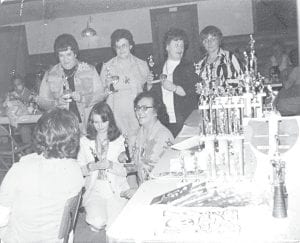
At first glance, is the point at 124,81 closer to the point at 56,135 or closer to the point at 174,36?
the point at 174,36

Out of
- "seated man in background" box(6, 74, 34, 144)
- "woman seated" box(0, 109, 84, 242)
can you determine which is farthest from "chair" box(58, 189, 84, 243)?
"seated man in background" box(6, 74, 34, 144)

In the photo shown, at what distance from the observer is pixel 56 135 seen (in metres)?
2.02

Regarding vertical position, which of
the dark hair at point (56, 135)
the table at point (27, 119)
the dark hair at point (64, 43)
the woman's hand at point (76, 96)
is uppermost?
the dark hair at point (64, 43)

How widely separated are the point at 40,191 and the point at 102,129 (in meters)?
1.17

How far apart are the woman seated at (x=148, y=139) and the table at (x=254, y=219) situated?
0.80 meters

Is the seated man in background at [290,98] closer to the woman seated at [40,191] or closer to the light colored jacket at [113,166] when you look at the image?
the light colored jacket at [113,166]

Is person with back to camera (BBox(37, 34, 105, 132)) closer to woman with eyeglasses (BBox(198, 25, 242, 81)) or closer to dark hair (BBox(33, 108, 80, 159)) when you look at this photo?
woman with eyeglasses (BBox(198, 25, 242, 81))

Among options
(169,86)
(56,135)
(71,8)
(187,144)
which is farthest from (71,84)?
(71,8)

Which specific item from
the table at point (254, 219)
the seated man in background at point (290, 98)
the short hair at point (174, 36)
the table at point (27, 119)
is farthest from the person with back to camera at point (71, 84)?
the table at point (254, 219)

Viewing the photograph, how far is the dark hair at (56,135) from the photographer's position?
6.56 feet

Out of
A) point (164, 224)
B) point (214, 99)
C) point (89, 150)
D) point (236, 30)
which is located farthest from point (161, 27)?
point (164, 224)

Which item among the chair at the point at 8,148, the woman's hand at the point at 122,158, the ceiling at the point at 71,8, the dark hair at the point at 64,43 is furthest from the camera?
the ceiling at the point at 71,8

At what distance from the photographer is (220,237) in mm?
1420

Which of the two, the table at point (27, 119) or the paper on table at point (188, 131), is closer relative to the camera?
the paper on table at point (188, 131)
